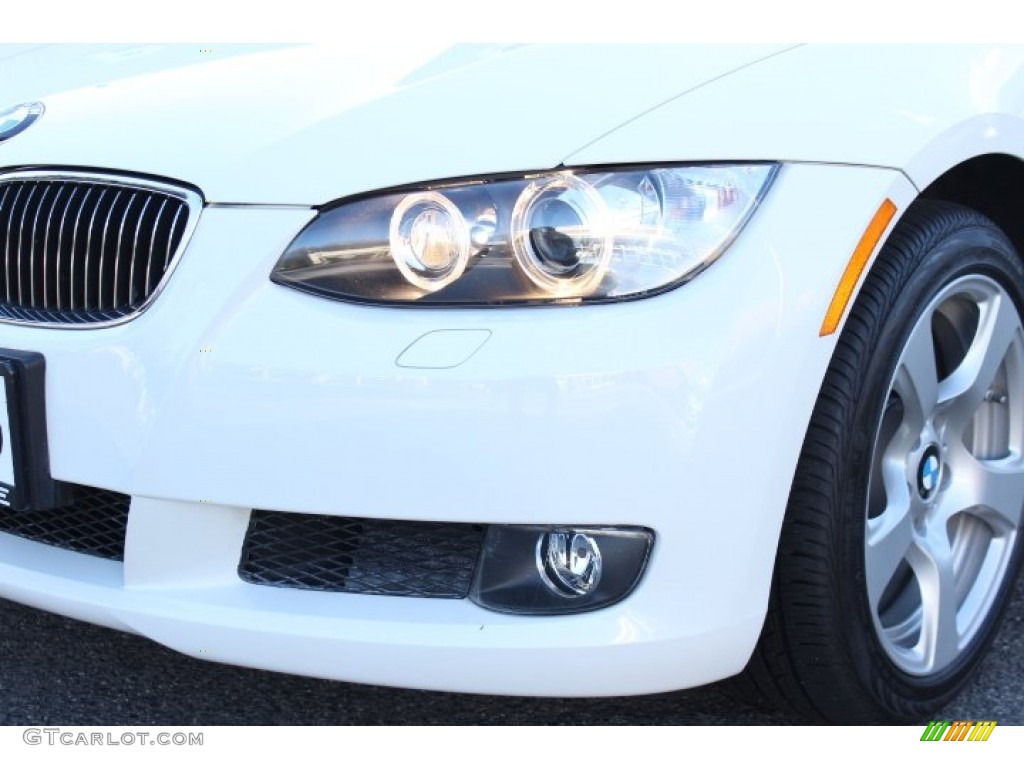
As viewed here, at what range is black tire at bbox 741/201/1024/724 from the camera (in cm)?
216

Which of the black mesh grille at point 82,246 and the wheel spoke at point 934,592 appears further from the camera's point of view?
the wheel spoke at point 934,592

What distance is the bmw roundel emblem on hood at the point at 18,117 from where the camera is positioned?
2.50m

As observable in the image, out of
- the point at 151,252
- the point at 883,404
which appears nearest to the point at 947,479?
the point at 883,404

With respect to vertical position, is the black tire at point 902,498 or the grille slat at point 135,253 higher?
the grille slat at point 135,253

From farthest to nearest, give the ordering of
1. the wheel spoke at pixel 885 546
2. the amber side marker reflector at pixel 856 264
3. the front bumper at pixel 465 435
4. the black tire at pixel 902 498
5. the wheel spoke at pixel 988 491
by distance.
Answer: the wheel spoke at pixel 988 491
the wheel spoke at pixel 885 546
the black tire at pixel 902 498
the amber side marker reflector at pixel 856 264
the front bumper at pixel 465 435

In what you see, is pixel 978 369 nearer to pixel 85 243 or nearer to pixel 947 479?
pixel 947 479

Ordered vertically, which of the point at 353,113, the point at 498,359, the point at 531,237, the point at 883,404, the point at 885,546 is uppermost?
the point at 353,113

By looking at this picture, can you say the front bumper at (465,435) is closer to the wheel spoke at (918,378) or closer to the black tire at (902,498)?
the black tire at (902,498)

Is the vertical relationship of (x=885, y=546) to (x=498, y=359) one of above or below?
below

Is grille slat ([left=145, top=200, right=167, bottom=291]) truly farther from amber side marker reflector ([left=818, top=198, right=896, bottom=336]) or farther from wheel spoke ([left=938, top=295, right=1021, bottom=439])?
wheel spoke ([left=938, top=295, right=1021, bottom=439])

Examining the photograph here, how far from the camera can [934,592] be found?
8.33 ft

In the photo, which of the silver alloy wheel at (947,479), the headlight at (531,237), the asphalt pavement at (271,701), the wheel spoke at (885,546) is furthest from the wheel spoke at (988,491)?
the headlight at (531,237)

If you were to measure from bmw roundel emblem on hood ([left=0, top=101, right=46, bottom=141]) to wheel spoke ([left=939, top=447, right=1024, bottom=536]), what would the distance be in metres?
1.74

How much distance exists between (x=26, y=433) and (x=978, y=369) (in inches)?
63.2
